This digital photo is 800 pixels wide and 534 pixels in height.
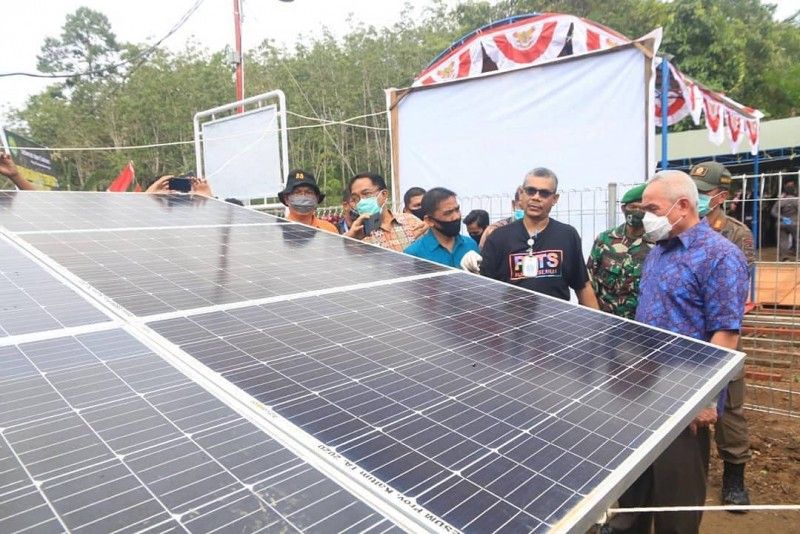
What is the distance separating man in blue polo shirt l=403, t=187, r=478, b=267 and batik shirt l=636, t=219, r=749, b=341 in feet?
4.83

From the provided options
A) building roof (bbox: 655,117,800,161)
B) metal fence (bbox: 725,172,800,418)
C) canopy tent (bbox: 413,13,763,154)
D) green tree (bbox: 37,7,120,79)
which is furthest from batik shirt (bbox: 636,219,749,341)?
green tree (bbox: 37,7,120,79)

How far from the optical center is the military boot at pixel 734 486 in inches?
A: 167

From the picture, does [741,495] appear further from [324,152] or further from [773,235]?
[324,152]

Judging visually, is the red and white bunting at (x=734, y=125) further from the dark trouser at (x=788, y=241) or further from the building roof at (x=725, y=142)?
the building roof at (x=725, y=142)

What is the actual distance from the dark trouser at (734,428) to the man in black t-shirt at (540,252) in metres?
1.40

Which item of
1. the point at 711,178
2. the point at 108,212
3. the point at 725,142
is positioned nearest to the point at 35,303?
the point at 108,212

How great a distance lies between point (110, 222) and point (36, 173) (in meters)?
12.5

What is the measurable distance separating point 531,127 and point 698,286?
5453mm

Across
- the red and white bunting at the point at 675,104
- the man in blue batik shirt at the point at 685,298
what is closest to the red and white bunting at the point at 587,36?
the red and white bunting at the point at 675,104

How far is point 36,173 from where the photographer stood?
13.5 m

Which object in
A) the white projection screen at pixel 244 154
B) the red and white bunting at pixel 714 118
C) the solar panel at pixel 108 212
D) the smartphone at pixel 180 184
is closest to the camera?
the solar panel at pixel 108 212

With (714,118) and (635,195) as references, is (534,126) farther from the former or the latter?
(635,195)

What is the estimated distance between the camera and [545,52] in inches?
332

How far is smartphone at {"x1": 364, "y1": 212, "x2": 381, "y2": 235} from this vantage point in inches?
196
